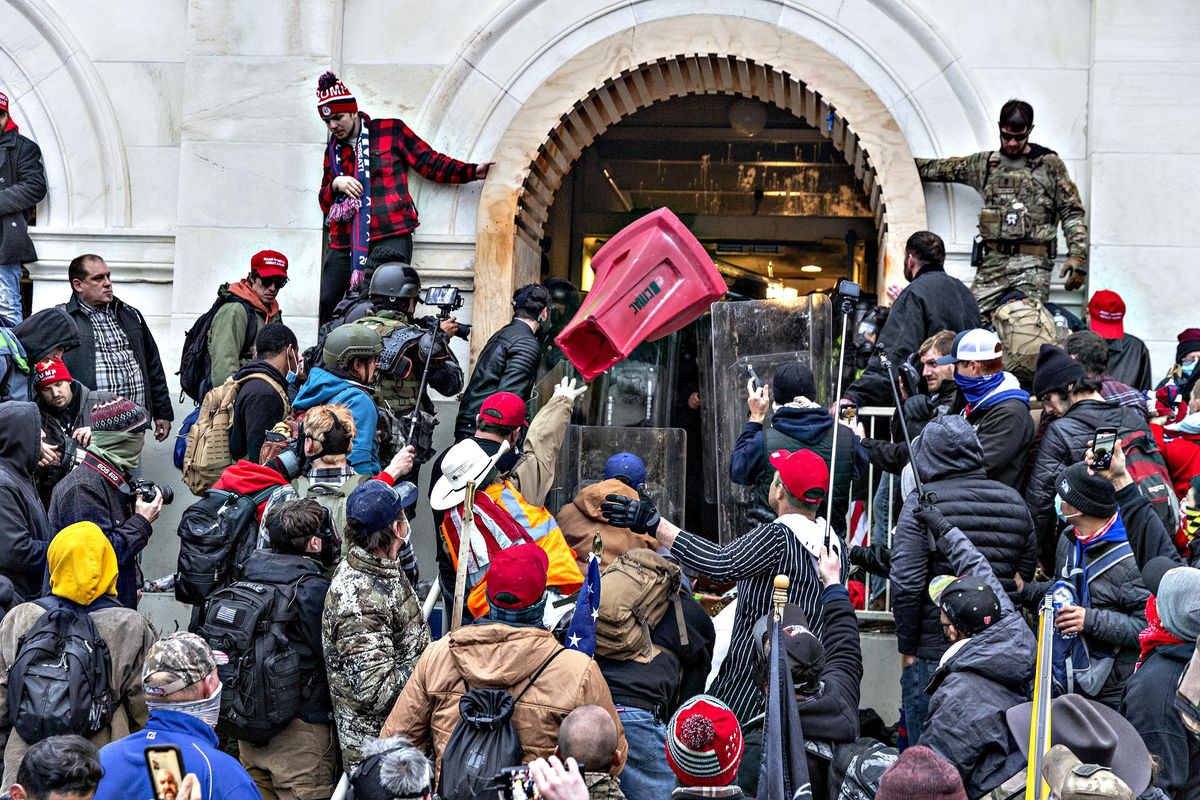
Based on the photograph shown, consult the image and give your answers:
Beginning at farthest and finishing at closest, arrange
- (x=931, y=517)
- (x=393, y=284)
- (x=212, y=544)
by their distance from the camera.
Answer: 1. (x=393, y=284)
2. (x=212, y=544)
3. (x=931, y=517)

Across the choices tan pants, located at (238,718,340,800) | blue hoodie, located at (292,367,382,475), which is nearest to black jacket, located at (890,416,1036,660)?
tan pants, located at (238,718,340,800)

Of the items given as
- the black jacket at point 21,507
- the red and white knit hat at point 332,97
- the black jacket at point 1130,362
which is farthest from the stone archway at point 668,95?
the black jacket at point 21,507

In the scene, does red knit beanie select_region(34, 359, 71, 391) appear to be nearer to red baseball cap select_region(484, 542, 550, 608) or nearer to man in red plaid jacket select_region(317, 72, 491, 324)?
man in red plaid jacket select_region(317, 72, 491, 324)

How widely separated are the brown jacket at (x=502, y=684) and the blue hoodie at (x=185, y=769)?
29.1 inches

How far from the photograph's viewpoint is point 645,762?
6.25m

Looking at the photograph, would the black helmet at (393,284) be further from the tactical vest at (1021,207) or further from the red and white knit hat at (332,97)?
the tactical vest at (1021,207)

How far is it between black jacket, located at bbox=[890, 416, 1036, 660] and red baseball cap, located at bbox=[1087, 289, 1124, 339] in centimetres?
323

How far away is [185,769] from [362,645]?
1.32 meters

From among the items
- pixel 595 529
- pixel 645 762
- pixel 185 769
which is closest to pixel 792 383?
pixel 595 529

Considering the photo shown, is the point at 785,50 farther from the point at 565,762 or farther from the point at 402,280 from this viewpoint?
the point at 565,762

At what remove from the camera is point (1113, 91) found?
11117 mm

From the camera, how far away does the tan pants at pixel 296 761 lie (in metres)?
6.67

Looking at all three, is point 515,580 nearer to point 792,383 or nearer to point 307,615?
point 307,615

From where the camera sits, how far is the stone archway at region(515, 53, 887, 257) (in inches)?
454
